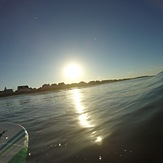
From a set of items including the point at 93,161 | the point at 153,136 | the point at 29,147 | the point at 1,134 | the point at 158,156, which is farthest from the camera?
the point at 1,134

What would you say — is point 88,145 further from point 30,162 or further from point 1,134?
point 1,134

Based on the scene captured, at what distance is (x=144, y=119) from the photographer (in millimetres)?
7215

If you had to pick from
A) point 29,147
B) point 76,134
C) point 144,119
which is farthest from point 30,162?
point 144,119

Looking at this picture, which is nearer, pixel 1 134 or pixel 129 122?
pixel 129 122

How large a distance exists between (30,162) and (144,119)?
164 inches

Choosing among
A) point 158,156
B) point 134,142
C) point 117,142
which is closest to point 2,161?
point 117,142

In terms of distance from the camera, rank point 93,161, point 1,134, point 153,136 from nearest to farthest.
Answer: point 93,161 < point 153,136 < point 1,134

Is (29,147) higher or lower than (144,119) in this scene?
lower

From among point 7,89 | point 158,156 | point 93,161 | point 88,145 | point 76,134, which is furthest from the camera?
point 7,89

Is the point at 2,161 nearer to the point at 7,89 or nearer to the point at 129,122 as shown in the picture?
the point at 129,122

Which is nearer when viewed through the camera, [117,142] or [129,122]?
[117,142]

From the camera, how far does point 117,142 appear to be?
595cm

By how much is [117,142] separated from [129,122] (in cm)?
179

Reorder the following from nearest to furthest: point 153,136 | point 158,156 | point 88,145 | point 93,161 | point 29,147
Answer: point 158,156
point 93,161
point 153,136
point 88,145
point 29,147
